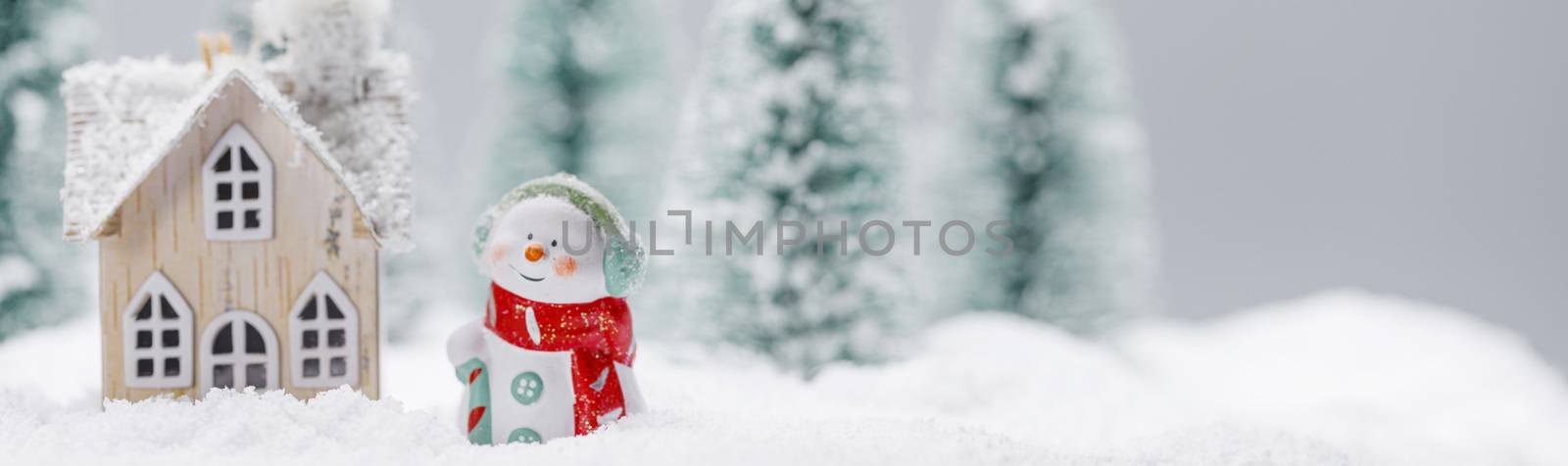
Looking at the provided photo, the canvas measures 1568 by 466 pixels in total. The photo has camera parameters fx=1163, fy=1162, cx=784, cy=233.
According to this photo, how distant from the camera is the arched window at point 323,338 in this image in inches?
175

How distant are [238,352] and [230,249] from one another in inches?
15.6

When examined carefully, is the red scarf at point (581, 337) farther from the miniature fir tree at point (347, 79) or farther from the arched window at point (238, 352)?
the arched window at point (238, 352)

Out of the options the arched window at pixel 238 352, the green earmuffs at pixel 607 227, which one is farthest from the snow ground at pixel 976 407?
the green earmuffs at pixel 607 227

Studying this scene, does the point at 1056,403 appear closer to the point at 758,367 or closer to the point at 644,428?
the point at 758,367

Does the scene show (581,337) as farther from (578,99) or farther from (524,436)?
(578,99)

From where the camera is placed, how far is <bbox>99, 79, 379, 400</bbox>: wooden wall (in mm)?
4379

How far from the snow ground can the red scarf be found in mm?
144

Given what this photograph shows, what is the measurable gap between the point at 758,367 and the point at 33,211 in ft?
15.3

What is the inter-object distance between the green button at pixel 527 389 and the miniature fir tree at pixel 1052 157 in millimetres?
5280

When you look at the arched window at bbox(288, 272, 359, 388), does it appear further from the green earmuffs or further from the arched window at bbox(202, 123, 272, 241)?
the green earmuffs

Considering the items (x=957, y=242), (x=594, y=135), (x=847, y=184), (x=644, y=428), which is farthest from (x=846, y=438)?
(x=594, y=135)

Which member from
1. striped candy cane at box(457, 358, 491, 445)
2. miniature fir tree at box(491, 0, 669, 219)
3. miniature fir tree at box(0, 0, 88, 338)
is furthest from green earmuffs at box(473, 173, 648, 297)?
miniature fir tree at box(491, 0, 669, 219)

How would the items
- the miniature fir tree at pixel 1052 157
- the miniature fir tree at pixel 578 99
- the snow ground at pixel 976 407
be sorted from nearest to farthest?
the snow ground at pixel 976 407 → the miniature fir tree at pixel 1052 157 → the miniature fir tree at pixel 578 99

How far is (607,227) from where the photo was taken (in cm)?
424
